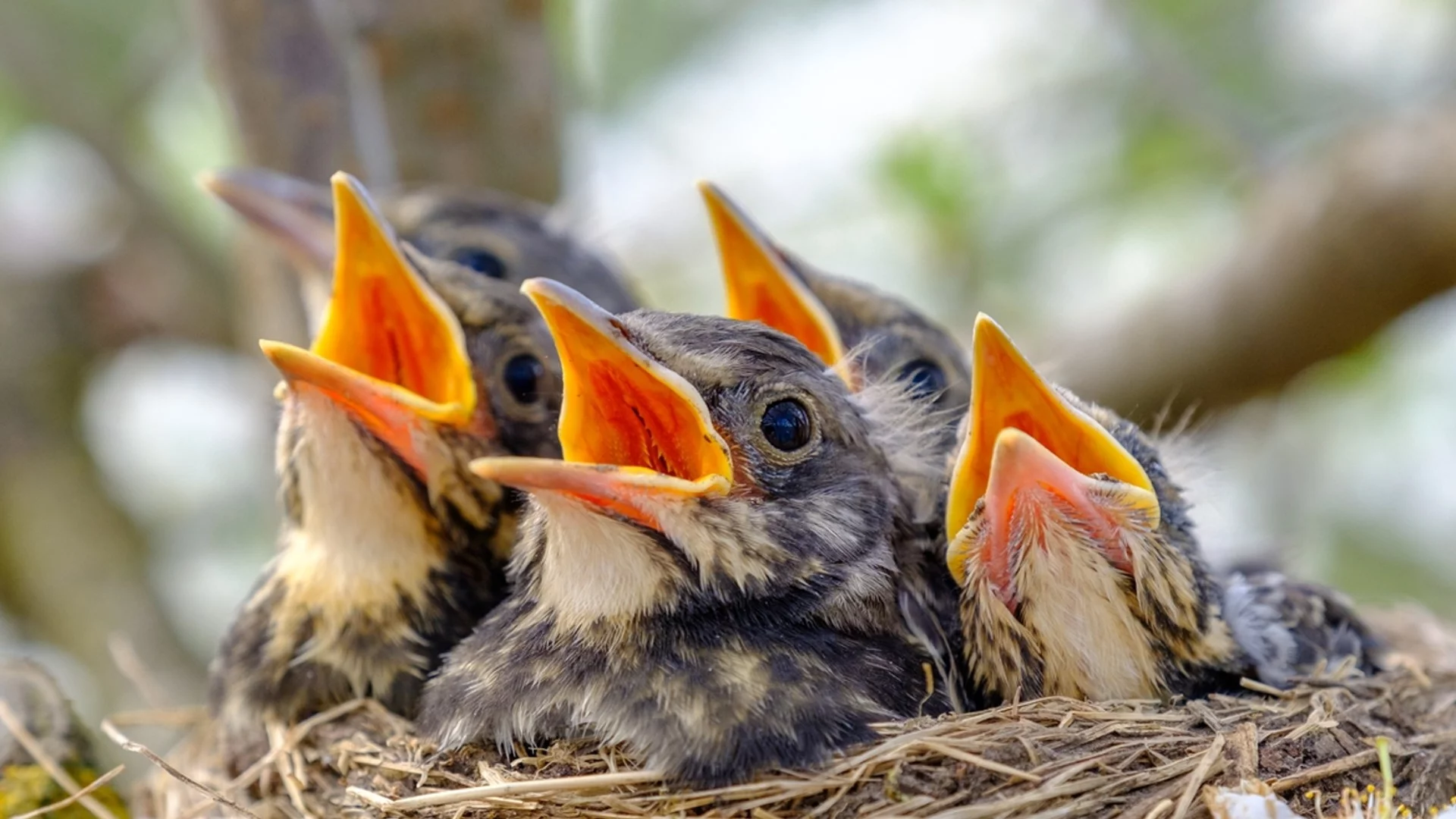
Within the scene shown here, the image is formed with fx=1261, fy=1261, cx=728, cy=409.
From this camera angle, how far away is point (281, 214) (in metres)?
2.07

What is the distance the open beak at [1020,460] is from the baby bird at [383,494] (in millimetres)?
676

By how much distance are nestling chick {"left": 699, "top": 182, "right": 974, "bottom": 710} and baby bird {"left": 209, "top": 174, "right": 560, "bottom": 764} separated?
418 mm

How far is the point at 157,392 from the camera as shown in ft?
19.3

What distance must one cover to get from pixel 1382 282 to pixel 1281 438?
2.76 m

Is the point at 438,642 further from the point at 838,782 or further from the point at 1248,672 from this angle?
the point at 1248,672

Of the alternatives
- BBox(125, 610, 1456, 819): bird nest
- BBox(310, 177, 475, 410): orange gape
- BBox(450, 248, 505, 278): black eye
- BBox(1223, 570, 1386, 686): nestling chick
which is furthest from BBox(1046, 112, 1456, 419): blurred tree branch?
BBox(310, 177, 475, 410): orange gape

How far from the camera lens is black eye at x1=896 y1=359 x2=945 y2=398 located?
2.13m

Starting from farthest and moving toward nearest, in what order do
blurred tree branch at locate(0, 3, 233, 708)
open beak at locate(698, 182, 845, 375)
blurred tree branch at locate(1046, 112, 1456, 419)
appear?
blurred tree branch at locate(0, 3, 233, 708)
blurred tree branch at locate(1046, 112, 1456, 419)
open beak at locate(698, 182, 845, 375)

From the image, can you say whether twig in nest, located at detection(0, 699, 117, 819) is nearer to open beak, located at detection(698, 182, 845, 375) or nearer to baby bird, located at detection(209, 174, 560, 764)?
baby bird, located at detection(209, 174, 560, 764)

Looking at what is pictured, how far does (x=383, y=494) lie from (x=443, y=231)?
2.00 feet

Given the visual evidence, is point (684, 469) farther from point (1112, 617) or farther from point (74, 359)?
point (74, 359)

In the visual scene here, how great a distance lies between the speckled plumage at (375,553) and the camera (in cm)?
176

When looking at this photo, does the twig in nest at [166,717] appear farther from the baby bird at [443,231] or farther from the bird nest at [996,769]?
the baby bird at [443,231]

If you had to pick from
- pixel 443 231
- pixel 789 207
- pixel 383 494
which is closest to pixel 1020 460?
pixel 383 494
